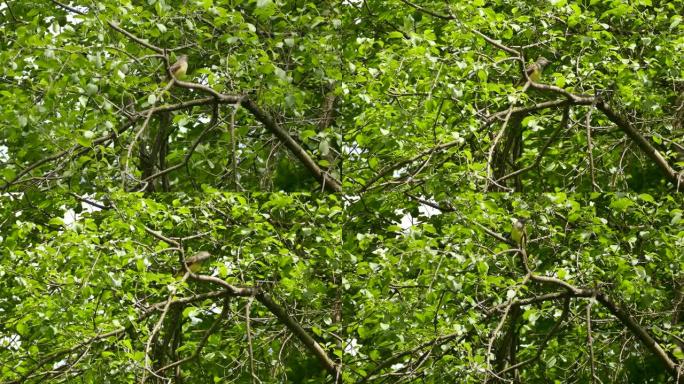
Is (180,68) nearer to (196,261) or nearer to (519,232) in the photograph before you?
(196,261)

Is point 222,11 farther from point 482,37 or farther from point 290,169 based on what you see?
point 290,169

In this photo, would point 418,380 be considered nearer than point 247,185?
Yes

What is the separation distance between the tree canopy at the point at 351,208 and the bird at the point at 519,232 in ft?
0.29

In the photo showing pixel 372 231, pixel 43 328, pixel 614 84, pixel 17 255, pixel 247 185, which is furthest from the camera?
pixel 247 185

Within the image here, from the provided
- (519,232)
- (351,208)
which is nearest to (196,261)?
(351,208)

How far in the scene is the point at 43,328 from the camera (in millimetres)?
7629

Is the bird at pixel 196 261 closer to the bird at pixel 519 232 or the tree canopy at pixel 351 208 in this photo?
the tree canopy at pixel 351 208

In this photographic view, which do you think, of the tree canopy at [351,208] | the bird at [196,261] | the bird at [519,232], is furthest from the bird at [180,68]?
the bird at [519,232]

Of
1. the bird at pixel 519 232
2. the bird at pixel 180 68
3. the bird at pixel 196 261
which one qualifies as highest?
the bird at pixel 180 68

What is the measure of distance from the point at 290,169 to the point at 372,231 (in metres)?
1.40

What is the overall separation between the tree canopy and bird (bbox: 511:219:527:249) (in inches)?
3.5

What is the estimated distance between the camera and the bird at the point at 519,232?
7695mm

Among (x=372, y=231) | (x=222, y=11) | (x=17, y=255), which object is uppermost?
(x=222, y=11)

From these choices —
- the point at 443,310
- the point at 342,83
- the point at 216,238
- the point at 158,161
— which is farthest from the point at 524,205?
the point at 158,161
